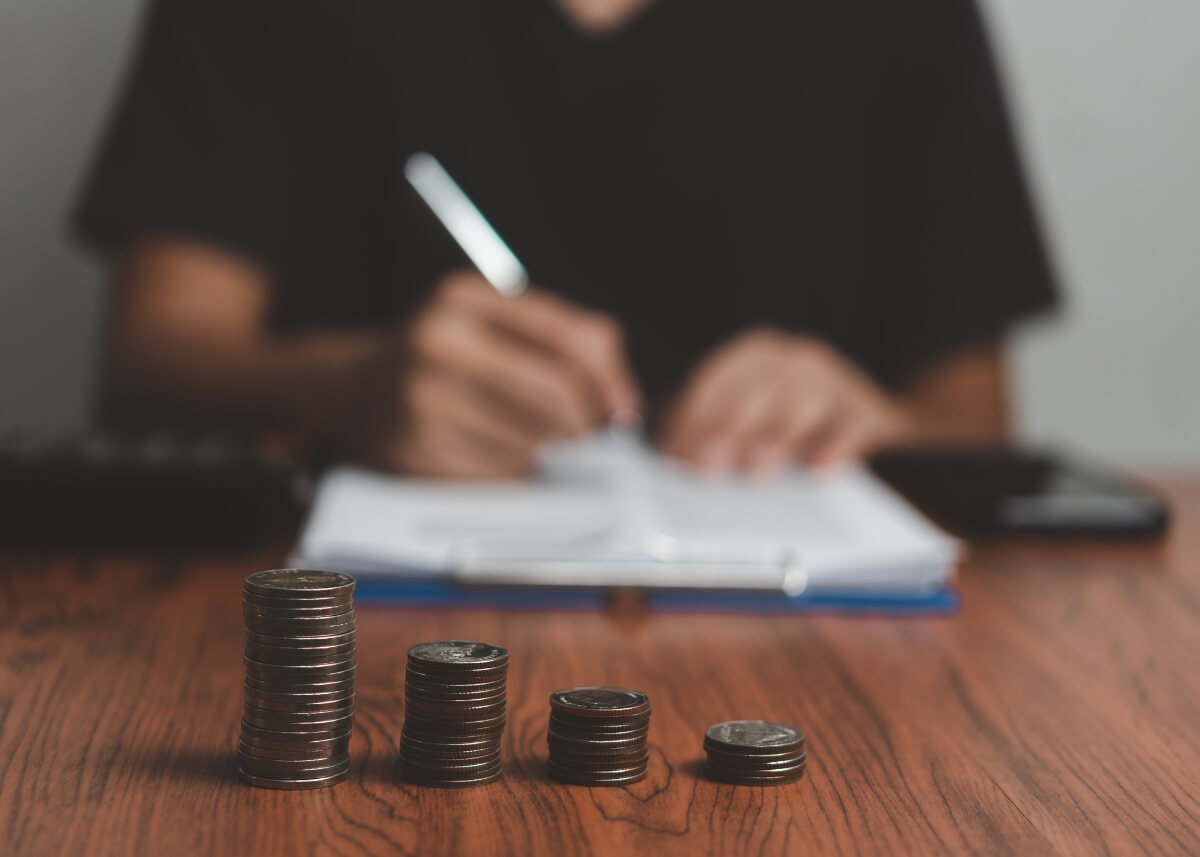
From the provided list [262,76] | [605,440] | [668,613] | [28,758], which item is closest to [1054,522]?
[668,613]

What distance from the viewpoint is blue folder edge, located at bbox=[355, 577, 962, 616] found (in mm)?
683

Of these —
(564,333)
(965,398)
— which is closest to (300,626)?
(564,333)

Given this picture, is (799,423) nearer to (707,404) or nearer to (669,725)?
(707,404)

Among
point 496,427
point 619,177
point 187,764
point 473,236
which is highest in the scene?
point 619,177

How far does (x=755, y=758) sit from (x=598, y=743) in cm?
6

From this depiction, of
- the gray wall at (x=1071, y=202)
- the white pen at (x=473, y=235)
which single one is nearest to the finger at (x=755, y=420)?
the white pen at (x=473, y=235)

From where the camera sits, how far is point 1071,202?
73.7 inches

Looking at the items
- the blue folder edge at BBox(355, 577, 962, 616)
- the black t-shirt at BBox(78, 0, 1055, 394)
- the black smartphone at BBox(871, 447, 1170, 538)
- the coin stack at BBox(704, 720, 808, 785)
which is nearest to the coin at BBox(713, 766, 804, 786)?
the coin stack at BBox(704, 720, 808, 785)

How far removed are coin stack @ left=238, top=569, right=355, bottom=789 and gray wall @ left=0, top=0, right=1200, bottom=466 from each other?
158cm

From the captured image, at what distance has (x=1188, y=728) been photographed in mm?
510

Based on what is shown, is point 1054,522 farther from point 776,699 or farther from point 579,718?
point 579,718

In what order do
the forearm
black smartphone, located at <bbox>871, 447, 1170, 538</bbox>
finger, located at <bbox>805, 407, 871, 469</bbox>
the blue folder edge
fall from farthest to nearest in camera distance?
the forearm → finger, located at <bbox>805, 407, 871, 469</bbox> → black smartphone, located at <bbox>871, 447, 1170, 538</bbox> → the blue folder edge

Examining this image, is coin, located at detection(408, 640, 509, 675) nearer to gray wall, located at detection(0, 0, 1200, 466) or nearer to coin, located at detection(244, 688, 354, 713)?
coin, located at detection(244, 688, 354, 713)

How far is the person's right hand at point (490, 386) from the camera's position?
1017 mm
